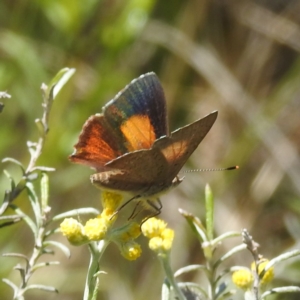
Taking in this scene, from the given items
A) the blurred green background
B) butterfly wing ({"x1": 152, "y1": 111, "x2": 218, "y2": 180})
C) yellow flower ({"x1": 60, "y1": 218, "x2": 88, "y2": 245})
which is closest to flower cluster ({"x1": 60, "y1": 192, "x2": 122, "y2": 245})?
yellow flower ({"x1": 60, "y1": 218, "x2": 88, "y2": 245})

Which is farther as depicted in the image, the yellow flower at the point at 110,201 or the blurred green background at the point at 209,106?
the blurred green background at the point at 209,106

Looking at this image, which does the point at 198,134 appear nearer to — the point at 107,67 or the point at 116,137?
the point at 116,137

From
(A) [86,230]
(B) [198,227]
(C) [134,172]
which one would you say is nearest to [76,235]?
(A) [86,230]

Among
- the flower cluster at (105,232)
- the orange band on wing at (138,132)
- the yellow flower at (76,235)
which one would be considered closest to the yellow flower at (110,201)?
the flower cluster at (105,232)

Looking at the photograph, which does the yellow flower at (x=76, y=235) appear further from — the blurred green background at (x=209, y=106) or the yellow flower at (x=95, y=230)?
the blurred green background at (x=209, y=106)

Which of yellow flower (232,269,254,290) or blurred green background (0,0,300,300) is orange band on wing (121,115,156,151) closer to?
yellow flower (232,269,254,290)

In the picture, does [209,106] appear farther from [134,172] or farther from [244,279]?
[244,279]
